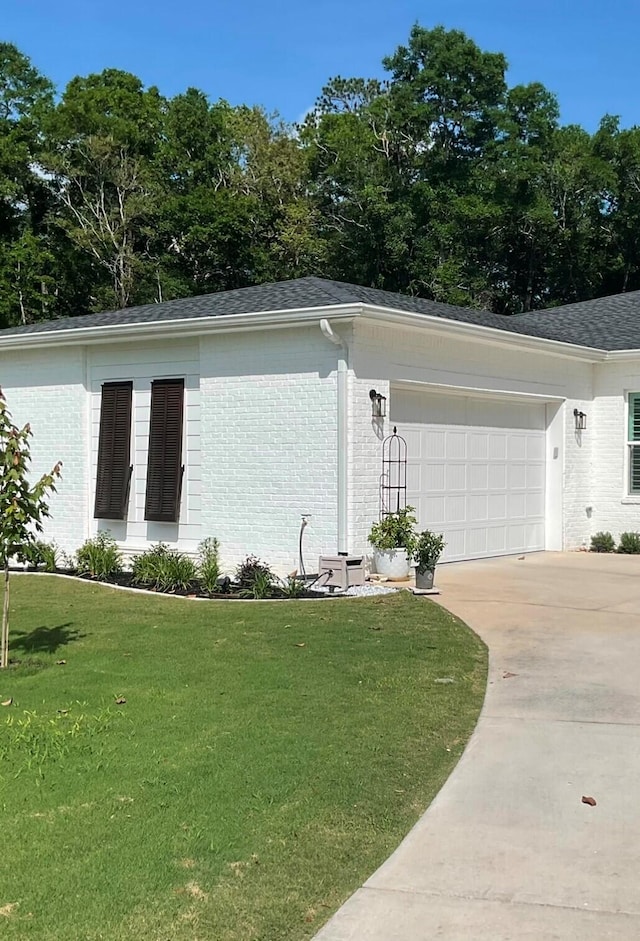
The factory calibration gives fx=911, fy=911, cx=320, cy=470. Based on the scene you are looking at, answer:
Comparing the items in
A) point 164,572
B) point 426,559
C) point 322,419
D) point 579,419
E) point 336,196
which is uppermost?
point 336,196

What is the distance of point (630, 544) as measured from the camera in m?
15.1

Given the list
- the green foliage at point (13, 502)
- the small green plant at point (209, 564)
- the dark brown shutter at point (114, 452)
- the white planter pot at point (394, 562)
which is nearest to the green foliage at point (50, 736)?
the green foliage at point (13, 502)

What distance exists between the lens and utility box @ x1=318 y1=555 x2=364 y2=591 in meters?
10.6

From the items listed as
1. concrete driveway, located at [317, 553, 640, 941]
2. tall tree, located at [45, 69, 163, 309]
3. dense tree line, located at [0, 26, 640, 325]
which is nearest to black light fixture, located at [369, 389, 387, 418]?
concrete driveway, located at [317, 553, 640, 941]

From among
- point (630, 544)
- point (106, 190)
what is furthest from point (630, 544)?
point (106, 190)

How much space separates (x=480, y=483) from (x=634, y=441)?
11.0 ft

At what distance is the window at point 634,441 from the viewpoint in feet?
50.3

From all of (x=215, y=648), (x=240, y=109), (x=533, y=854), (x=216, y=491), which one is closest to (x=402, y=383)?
(x=216, y=491)

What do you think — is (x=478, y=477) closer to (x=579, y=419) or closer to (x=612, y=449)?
(x=579, y=419)

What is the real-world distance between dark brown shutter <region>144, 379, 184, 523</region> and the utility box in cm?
303

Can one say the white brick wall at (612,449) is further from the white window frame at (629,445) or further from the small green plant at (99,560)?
the small green plant at (99,560)

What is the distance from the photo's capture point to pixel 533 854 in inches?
152

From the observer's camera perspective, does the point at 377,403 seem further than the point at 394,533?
Yes

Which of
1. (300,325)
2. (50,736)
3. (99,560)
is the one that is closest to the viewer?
(50,736)
